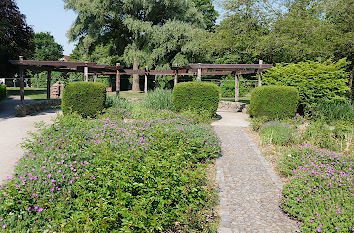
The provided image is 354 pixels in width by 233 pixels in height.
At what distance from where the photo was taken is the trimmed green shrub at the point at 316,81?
33.1ft

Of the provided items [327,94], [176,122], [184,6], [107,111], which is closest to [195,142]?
[176,122]

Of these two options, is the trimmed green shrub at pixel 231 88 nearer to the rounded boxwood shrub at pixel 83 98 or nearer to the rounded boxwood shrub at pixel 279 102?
the rounded boxwood shrub at pixel 279 102

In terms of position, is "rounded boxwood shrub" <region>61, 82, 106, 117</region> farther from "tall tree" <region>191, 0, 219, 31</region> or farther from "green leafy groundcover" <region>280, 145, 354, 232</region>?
"tall tree" <region>191, 0, 219, 31</region>

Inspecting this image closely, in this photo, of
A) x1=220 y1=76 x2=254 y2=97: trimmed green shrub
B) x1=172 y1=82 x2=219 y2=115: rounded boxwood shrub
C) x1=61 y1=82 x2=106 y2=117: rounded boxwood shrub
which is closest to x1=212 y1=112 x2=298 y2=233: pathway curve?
x1=172 y1=82 x2=219 y2=115: rounded boxwood shrub

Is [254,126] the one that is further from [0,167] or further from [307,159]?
[0,167]

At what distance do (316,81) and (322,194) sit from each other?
807 cm

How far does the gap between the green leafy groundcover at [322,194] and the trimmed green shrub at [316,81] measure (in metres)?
6.01

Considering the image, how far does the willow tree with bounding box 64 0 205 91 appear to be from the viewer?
2158 cm

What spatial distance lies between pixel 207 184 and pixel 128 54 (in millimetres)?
19471

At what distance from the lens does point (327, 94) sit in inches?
394

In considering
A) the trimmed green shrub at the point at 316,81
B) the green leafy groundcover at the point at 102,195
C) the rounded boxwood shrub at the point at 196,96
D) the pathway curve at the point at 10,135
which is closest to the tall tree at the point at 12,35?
the pathway curve at the point at 10,135

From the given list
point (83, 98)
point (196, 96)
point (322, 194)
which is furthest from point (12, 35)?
point (322, 194)

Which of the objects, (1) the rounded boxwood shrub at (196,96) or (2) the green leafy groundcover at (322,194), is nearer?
(2) the green leafy groundcover at (322,194)

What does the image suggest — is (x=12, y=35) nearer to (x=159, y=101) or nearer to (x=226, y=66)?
(x=159, y=101)
